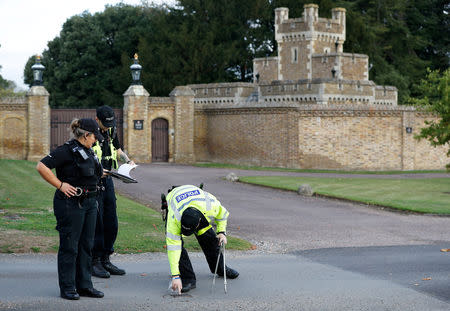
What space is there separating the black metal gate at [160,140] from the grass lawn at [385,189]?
446 inches

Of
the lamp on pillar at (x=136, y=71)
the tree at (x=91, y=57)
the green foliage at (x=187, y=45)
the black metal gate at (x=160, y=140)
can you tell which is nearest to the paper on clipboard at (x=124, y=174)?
the lamp on pillar at (x=136, y=71)

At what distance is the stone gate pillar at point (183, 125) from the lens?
120 feet

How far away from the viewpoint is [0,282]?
8.11 metres

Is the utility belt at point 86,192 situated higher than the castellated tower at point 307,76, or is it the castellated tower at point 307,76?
the castellated tower at point 307,76

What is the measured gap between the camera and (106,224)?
8789 mm

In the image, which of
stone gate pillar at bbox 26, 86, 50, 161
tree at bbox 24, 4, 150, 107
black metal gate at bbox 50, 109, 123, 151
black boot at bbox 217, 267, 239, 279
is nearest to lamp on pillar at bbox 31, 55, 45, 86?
stone gate pillar at bbox 26, 86, 50, 161

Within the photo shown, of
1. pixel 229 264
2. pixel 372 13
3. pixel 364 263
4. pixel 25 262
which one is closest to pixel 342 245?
pixel 364 263

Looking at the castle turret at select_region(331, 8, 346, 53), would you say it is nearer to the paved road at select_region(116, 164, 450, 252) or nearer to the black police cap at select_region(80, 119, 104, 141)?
the paved road at select_region(116, 164, 450, 252)

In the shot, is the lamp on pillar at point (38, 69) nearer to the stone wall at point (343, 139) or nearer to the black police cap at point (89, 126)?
the stone wall at point (343, 139)

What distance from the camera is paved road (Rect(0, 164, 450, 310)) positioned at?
7.55 metres

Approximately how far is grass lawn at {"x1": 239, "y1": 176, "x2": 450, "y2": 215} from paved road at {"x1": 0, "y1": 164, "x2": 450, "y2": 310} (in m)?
3.16

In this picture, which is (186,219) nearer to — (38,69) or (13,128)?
(38,69)

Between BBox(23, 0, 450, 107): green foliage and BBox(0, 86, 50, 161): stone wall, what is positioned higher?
BBox(23, 0, 450, 107): green foliage

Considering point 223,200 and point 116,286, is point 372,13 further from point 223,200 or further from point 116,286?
point 116,286
